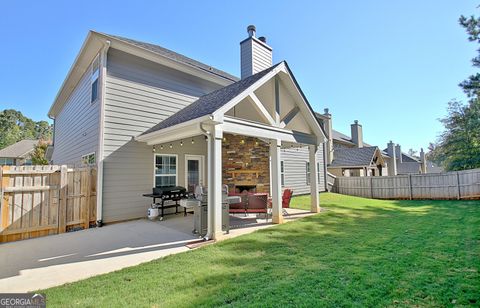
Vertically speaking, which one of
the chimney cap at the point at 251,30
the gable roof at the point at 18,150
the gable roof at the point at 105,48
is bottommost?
the gable roof at the point at 18,150

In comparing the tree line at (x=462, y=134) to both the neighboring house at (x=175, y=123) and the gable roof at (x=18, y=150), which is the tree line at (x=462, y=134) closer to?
the neighboring house at (x=175, y=123)

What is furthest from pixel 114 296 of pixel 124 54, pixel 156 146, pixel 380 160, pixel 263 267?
pixel 380 160

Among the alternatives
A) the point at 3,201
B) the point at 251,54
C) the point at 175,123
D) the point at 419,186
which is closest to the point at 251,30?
the point at 251,54

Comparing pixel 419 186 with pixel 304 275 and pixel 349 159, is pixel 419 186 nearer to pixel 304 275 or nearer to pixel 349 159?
pixel 349 159

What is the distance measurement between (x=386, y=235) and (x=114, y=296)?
619 cm

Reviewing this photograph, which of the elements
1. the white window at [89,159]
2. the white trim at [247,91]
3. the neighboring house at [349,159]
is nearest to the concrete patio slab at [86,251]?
the white window at [89,159]

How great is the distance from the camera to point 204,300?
2828 mm

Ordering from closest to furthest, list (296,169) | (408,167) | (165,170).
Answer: (165,170), (296,169), (408,167)

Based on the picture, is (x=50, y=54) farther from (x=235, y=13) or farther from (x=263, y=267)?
(x=263, y=267)

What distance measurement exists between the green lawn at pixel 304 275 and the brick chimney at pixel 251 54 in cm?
814

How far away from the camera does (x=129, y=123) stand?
8.35 meters

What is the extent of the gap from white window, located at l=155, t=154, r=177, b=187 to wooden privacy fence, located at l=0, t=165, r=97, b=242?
2201mm

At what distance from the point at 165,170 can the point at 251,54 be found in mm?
6803

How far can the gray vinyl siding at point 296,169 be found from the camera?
14.8 m
